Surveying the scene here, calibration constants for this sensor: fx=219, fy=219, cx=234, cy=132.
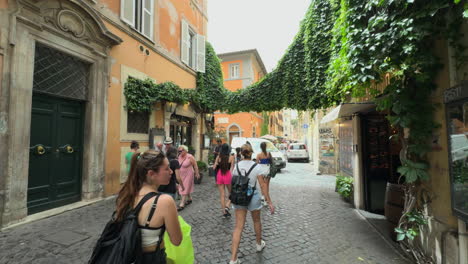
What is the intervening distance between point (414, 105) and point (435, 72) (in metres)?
0.47

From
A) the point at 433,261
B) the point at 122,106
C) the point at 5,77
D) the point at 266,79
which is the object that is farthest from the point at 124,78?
the point at 433,261

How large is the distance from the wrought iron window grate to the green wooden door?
8.9 inches

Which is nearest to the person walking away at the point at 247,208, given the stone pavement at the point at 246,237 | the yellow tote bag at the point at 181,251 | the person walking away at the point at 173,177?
the stone pavement at the point at 246,237

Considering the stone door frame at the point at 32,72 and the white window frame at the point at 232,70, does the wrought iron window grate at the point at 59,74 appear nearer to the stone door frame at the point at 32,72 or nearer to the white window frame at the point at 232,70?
the stone door frame at the point at 32,72

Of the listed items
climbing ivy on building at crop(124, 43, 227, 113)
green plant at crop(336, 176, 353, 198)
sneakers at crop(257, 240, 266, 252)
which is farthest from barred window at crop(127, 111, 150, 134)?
green plant at crop(336, 176, 353, 198)

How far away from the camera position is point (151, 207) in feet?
4.95

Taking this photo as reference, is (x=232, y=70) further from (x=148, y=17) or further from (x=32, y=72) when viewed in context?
(x=32, y=72)

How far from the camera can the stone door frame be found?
4004 mm

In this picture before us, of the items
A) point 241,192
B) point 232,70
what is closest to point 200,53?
point 241,192

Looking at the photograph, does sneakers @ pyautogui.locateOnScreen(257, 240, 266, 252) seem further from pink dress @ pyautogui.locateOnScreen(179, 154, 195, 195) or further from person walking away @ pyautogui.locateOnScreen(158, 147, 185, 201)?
pink dress @ pyautogui.locateOnScreen(179, 154, 195, 195)

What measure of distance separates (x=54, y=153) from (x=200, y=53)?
28.0 ft

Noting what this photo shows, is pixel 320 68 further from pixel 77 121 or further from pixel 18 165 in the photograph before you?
pixel 18 165

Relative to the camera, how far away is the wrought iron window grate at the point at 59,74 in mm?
4660

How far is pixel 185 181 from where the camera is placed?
5.52m
